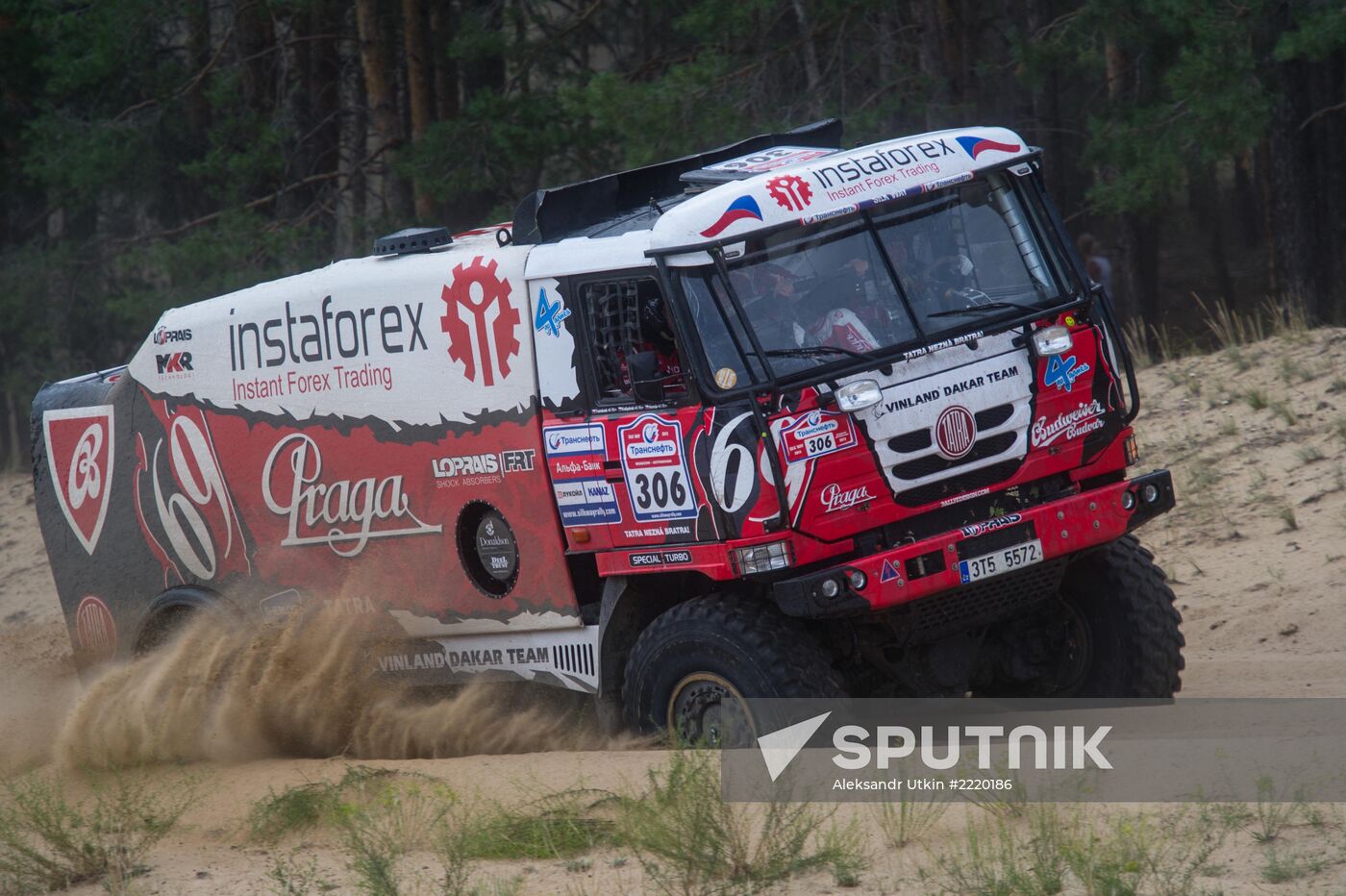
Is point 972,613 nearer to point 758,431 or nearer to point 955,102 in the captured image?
point 758,431

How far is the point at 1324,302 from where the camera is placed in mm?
21250

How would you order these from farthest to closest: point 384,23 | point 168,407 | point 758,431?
point 384,23, point 168,407, point 758,431

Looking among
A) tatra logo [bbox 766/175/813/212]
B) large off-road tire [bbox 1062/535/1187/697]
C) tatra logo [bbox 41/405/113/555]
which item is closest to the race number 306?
tatra logo [bbox 766/175/813/212]

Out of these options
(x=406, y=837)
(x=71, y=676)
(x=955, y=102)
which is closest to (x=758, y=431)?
(x=406, y=837)

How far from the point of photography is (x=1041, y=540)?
6.78m

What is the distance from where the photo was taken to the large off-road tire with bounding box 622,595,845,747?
6.61m

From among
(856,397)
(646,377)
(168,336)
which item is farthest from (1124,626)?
(168,336)

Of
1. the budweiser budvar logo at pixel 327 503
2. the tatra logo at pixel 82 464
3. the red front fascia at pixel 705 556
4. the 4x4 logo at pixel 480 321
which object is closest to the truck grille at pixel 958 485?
the red front fascia at pixel 705 556

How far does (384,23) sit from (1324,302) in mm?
13482

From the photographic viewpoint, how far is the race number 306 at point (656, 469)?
6.79 metres

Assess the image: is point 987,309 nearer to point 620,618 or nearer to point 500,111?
point 620,618

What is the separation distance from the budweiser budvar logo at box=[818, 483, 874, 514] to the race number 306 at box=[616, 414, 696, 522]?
0.60m

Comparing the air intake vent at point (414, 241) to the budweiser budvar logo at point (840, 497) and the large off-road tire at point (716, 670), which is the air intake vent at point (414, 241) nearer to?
the large off-road tire at point (716, 670)

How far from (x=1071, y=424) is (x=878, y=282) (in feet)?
3.70
